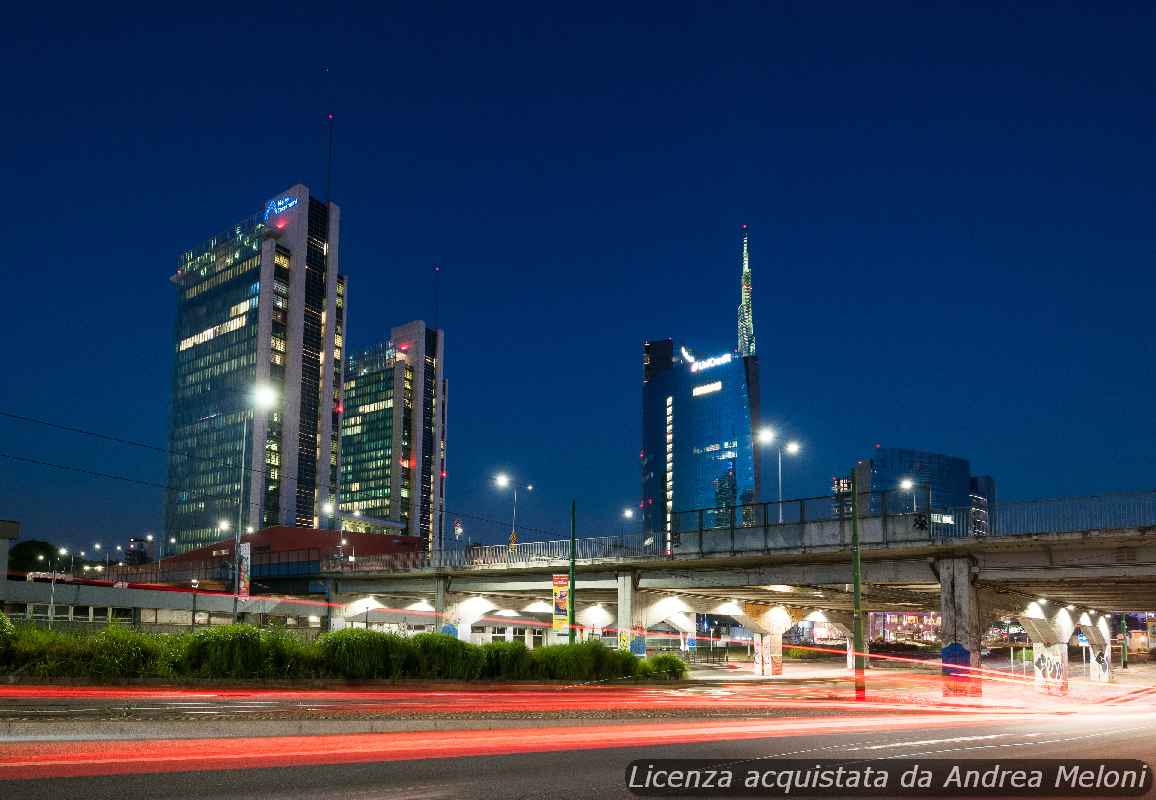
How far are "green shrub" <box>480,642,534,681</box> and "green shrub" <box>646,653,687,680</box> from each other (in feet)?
29.9

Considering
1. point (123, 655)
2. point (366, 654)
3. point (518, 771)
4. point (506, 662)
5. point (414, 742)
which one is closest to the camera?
point (518, 771)

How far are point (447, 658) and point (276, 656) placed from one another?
→ 6.07 m

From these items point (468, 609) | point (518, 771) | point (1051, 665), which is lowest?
point (1051, 665)

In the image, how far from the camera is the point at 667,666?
145 ft

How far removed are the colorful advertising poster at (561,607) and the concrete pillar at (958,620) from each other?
19410 mm

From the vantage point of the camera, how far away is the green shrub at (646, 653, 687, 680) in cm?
4331

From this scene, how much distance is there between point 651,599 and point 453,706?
3940 centimetres

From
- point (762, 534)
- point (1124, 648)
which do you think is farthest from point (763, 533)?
point (1124, 648)

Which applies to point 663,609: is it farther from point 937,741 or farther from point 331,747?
point 331,747

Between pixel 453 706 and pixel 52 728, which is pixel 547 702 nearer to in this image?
pixel 453 706

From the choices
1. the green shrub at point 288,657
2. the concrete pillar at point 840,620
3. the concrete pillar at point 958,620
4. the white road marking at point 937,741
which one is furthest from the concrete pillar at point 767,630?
the white road marking at point 937,741

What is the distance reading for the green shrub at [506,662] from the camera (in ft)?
113

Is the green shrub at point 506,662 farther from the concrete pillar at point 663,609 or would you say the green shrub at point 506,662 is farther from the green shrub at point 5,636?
the concrete pillar at point 663,609

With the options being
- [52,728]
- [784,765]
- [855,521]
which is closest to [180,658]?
[52,728]
